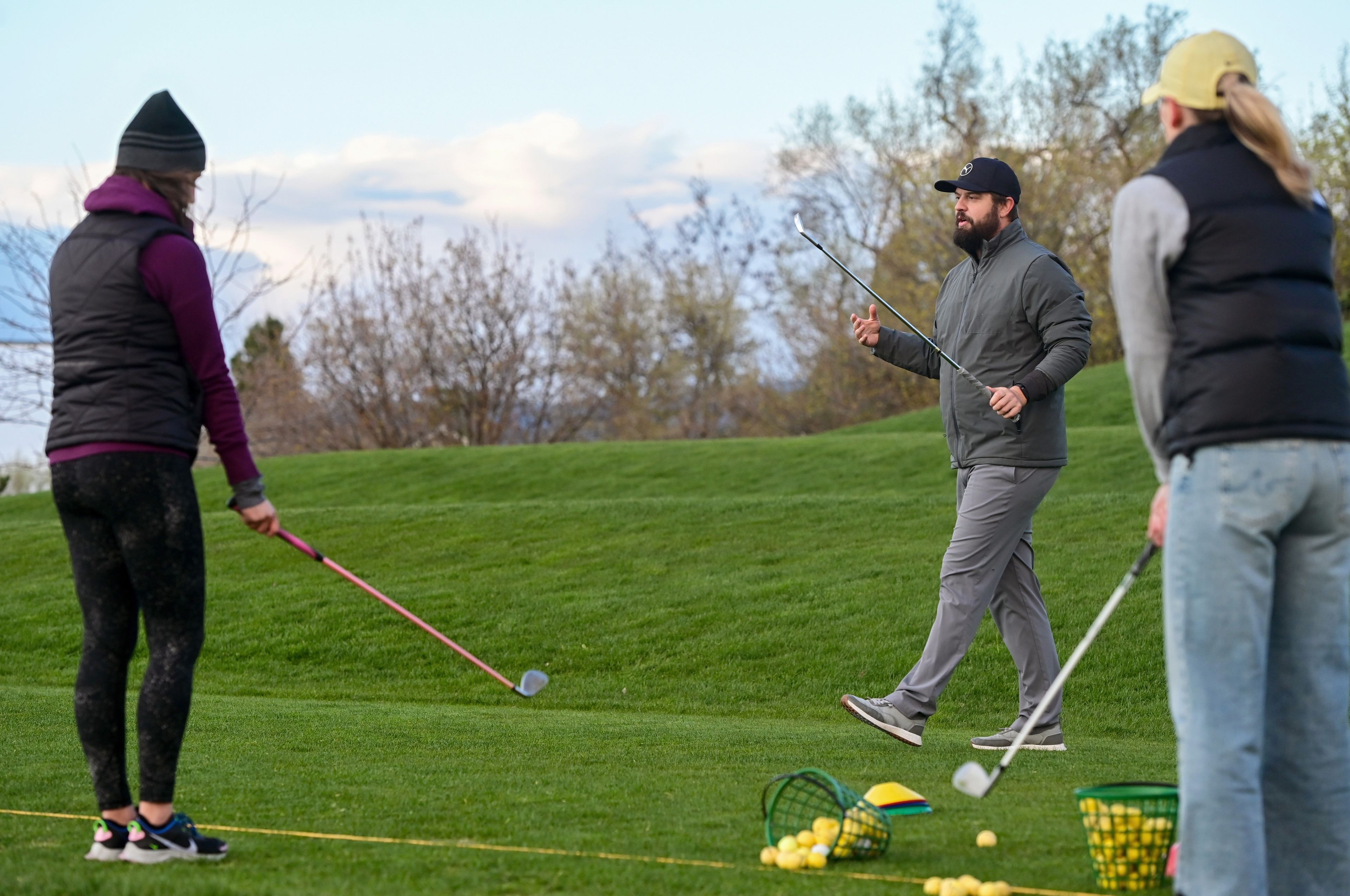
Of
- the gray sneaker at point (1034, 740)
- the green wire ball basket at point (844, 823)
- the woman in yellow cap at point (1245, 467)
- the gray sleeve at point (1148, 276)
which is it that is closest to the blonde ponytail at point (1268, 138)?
the woman in yellow cap at point (1245, 467)

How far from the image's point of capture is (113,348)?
3.77 m

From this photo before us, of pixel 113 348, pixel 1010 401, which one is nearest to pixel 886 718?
pixel 1010 401

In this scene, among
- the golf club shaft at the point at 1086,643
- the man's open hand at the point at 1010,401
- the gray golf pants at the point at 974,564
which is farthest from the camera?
the gray golf pants at the point at 974,564

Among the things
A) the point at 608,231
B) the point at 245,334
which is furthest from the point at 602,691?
the point at 608,231

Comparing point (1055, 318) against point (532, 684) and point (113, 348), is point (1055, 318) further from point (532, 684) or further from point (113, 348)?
point (113, 348)

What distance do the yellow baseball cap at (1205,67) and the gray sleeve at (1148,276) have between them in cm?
20

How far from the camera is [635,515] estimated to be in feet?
47.2

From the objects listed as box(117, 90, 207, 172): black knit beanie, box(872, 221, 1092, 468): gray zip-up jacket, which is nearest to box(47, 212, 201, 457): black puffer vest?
box(117, 90, 207, 172): black knit beanie

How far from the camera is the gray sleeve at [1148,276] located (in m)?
2.94

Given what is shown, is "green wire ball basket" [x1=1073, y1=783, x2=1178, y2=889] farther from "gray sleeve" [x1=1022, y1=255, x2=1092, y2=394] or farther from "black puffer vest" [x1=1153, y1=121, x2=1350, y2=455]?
"gray sleeve" [x1=1022, y1=255, x2=1092, y2=394]

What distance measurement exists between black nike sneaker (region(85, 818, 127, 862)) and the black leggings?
60 millimetres

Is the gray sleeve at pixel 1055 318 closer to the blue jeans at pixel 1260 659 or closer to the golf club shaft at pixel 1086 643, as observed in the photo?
the golf club shaft at pixel 1086 643

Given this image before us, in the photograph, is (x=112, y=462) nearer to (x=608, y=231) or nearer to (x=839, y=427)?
(x=839, y=427)

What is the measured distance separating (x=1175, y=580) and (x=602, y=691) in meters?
6.86
